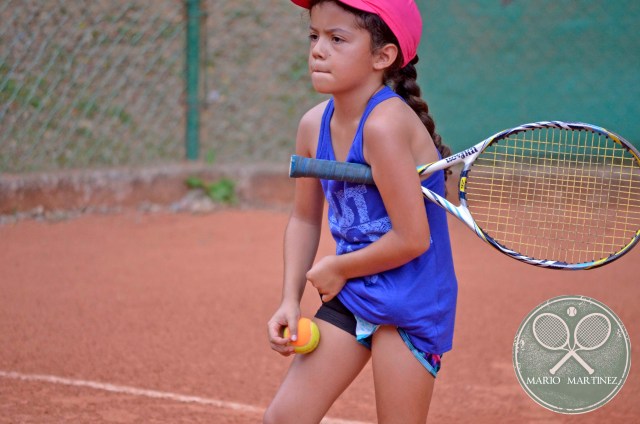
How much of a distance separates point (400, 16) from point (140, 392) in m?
1.91

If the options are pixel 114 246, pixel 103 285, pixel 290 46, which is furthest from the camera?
pixel 290 46

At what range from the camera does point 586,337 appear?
2.98 metres

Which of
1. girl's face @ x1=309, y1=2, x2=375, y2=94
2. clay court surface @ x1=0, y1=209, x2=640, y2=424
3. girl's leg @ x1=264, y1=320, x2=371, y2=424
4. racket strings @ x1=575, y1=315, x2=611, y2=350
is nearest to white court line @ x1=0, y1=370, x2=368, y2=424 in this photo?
clay court surface @ x1=0, y1=209, x2=640, y2=424

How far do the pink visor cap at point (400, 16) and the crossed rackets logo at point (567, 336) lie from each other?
110 cm

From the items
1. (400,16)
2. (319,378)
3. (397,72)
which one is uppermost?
(400,16)

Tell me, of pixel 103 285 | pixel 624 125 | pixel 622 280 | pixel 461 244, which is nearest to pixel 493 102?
pixel 624 125

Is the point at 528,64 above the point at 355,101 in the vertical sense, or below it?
above

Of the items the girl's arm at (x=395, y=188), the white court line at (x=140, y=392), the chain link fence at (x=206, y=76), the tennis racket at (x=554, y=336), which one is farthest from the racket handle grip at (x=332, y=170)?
the chain link fence at (x=206, y=76)

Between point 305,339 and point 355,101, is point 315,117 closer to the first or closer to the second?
point 355,101

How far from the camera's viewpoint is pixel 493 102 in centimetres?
680

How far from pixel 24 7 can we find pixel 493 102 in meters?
3.39

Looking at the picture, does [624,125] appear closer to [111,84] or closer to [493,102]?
[493,102]

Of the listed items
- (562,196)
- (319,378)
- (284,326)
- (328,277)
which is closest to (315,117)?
(328,277)

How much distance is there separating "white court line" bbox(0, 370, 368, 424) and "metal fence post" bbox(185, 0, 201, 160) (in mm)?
3568
